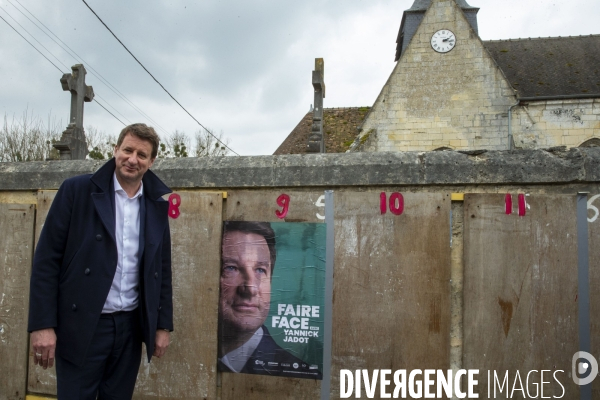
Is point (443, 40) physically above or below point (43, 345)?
above

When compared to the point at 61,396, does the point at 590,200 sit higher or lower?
higher

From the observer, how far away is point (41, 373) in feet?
11.7

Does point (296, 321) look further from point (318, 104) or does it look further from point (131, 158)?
point (318, 104)

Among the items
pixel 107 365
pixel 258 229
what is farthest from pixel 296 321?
pixel 107 365

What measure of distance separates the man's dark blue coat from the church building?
14361 millimetres

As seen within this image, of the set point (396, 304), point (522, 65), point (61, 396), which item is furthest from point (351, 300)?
point (522, 65)

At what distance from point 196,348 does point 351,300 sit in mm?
1227

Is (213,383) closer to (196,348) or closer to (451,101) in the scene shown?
(196,348)

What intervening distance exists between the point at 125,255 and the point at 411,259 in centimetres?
188

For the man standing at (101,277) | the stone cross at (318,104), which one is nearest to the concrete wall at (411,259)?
the man standing at (101,277)

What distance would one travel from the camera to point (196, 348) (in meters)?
3.35

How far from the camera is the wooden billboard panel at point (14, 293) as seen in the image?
362 centimetres

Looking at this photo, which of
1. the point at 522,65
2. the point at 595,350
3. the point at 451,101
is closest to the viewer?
the point at 595,350

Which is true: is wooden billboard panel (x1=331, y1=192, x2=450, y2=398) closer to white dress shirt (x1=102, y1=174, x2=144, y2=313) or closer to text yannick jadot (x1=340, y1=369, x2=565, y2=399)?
text yannick jadot (x1=340, y1=369, x2=565, y2=399)
